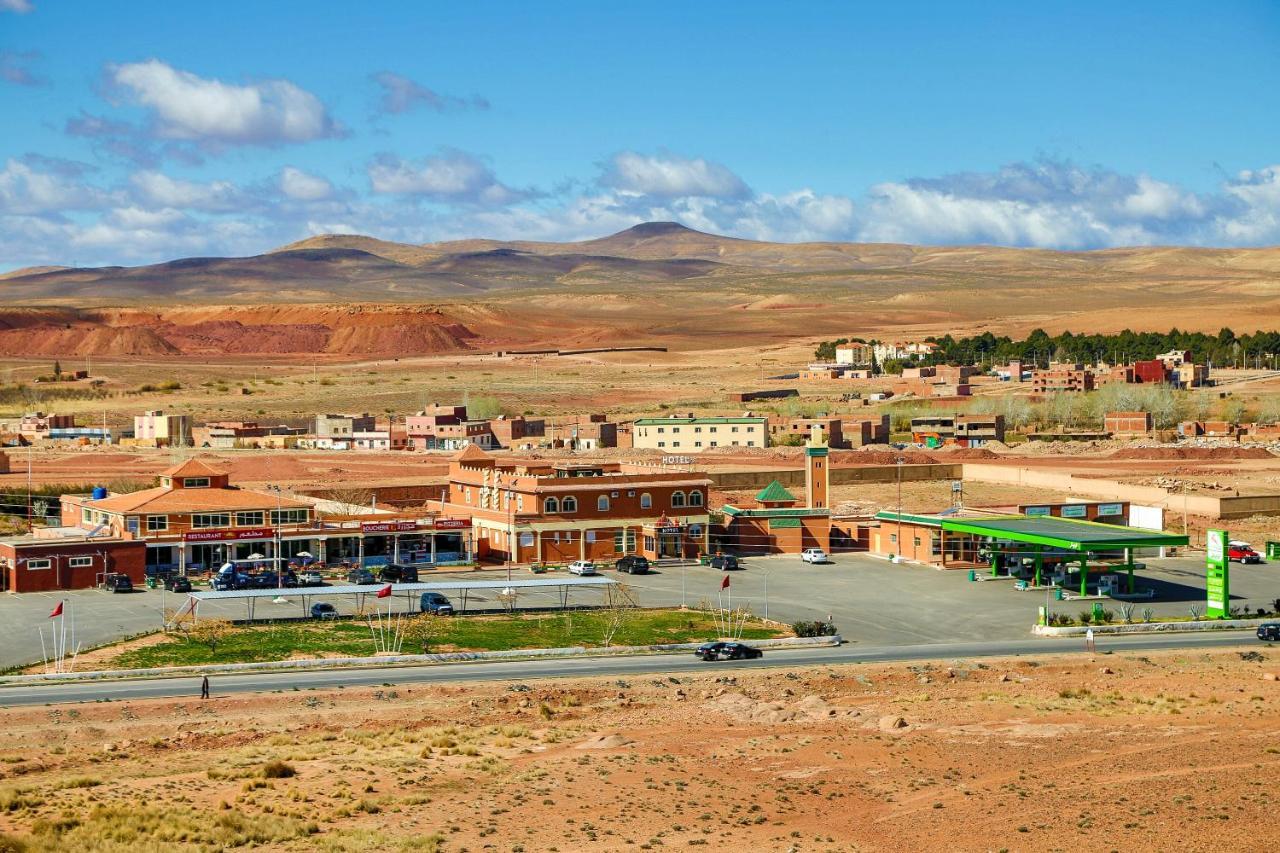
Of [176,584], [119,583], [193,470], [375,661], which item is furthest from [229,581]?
[375,661]

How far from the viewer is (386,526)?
74.4 m

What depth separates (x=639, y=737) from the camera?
143 ft

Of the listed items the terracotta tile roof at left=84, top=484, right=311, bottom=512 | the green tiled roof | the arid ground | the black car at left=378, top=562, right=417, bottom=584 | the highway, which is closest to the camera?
the arid ground

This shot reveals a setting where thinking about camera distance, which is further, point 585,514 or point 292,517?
point 292,517

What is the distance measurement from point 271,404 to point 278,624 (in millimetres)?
117026

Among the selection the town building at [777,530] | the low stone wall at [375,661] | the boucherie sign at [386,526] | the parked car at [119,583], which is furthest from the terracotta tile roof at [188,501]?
the low stone wall at [375,661]

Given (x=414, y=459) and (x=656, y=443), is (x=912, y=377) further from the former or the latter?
(x=414, y=459)

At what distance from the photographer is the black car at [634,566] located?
236 ft

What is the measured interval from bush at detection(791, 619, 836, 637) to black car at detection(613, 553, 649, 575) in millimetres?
14081

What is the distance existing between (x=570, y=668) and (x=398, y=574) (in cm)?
1795

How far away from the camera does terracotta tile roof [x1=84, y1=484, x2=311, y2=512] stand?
7306cm

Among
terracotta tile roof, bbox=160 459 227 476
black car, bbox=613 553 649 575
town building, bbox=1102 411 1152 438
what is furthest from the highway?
town building, bbox=1102 411 1152 438

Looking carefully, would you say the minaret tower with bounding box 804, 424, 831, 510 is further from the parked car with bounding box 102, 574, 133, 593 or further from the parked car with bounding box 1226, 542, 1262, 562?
the parked car with bounding box 102, 574, 133, 593

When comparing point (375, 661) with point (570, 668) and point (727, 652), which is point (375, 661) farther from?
point (727, 652)
